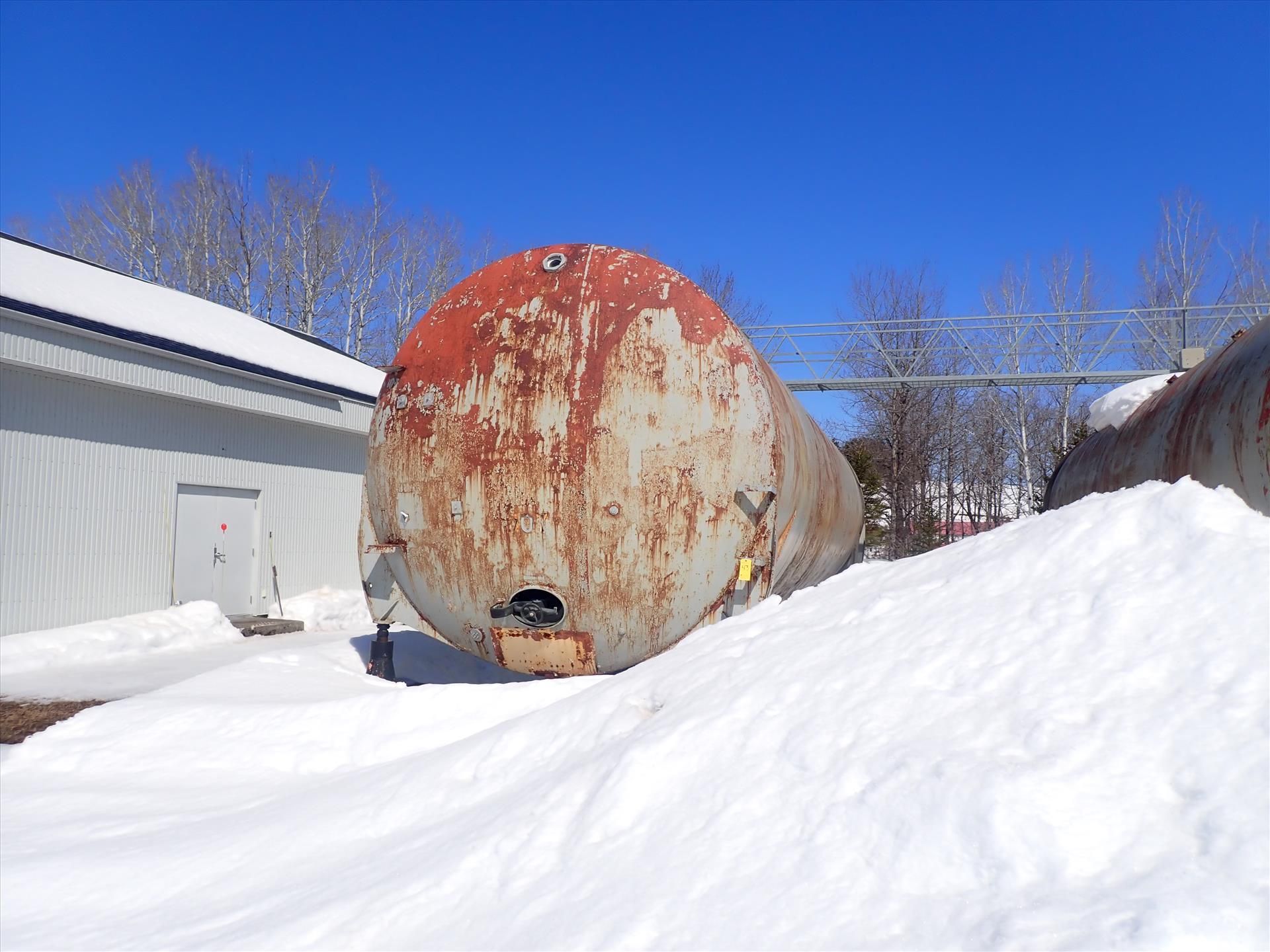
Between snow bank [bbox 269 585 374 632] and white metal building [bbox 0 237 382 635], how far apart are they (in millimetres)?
275

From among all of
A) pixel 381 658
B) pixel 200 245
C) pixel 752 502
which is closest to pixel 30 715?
pixel 381 658

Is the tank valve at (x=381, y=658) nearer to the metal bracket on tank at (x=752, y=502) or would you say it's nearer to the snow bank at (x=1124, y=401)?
the metal bracket on tank at (x=752, y=502)

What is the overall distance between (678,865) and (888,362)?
17.9 m

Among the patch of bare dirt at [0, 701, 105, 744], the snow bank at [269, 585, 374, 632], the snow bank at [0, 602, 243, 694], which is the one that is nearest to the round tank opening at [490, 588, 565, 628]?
the patch of bare dirt at [0, 701, 105, 744]

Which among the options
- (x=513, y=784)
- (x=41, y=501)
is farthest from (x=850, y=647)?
(x=41, y=501)

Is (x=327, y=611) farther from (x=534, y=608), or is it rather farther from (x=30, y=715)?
(x=534, y=608)

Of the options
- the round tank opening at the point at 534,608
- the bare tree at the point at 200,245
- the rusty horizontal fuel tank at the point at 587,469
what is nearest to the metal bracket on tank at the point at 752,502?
the rusty horizontal fuel tank at the point at 587,469

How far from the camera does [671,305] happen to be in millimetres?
5082

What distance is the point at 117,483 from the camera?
10.8 metres

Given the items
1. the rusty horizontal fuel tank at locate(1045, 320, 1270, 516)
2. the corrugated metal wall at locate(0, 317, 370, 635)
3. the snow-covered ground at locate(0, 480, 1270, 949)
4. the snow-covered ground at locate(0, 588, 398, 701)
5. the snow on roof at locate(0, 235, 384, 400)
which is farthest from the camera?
the snow on roof at locate(0, 235, 384, 400)

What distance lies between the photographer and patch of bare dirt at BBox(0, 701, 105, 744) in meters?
6.28

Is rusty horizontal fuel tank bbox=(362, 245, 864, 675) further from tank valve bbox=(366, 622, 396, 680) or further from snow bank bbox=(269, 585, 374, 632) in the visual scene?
snow bank bbox=(269, 585, 374, 632)

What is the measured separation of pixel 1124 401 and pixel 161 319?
1197cm

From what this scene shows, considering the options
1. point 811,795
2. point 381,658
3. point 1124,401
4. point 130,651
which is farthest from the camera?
point 130,651
